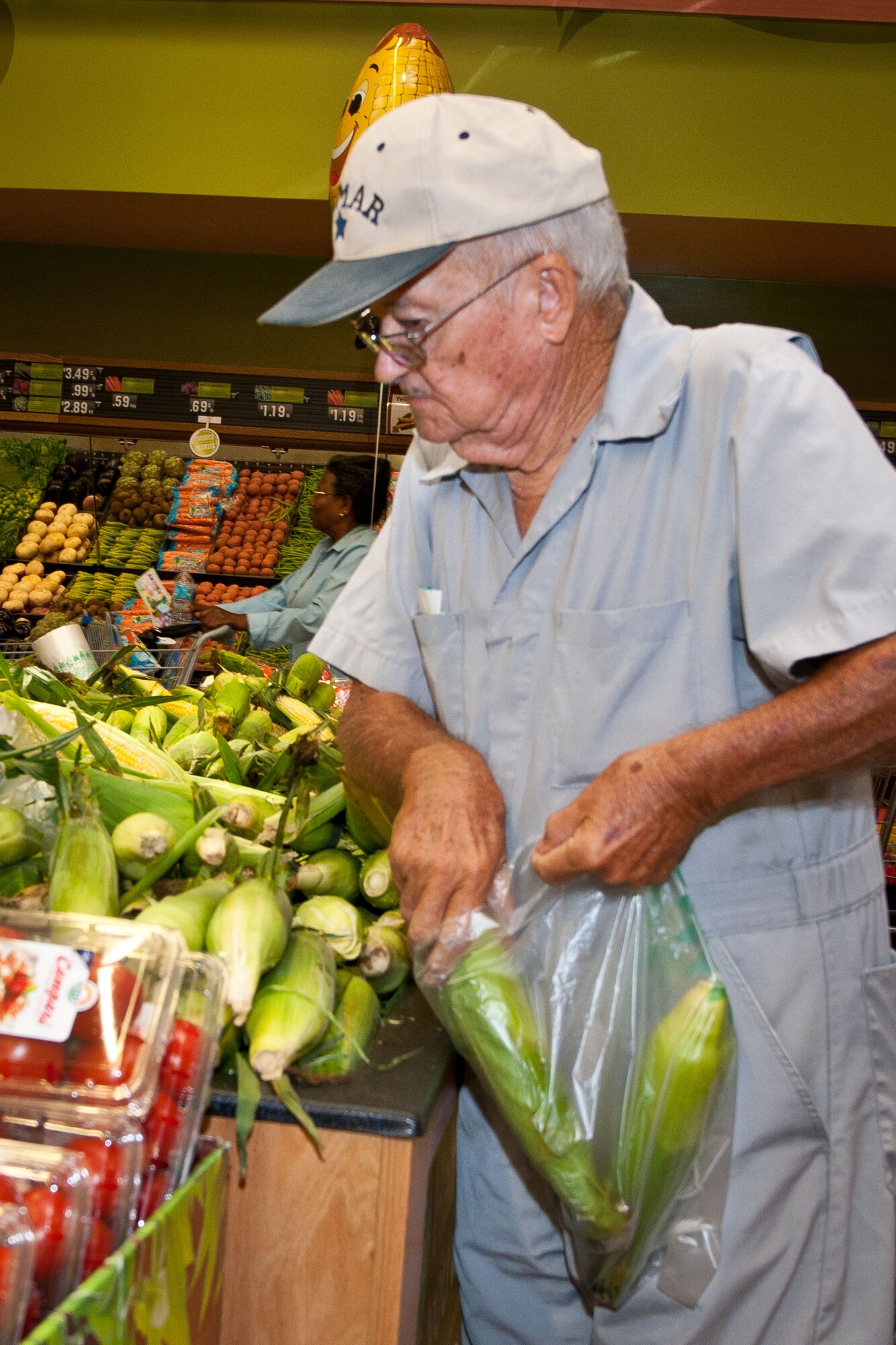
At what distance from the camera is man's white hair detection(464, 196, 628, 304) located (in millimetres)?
1324

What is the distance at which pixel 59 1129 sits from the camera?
3.01 feet

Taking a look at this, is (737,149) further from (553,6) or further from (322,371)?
(322,371)

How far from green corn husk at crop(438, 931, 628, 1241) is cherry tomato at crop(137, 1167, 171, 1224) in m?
0.37

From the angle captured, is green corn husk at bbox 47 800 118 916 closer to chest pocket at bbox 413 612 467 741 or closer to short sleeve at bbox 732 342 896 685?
chest pocket at bbox 413 612 467 741

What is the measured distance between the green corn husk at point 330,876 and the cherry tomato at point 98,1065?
2.10 feet

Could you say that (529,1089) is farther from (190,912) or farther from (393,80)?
(393,80)

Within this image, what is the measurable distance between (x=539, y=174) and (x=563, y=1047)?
94 cm

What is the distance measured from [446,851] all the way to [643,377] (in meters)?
0.60

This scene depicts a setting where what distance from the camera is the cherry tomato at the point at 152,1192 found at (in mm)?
926

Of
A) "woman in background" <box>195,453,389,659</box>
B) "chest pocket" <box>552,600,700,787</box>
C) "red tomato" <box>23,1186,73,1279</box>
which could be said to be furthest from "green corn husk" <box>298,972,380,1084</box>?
"woman in background" <box>195,453,389,659</box>

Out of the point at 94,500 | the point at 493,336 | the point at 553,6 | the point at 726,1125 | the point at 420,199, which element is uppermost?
the point at 553,6

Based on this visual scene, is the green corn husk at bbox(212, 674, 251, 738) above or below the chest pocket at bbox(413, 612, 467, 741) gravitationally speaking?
below

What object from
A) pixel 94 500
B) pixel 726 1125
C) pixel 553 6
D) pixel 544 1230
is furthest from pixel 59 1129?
pixel 94 500

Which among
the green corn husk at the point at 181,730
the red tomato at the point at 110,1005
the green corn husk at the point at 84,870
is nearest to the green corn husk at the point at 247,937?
the green corn husk at the point at 84,870
